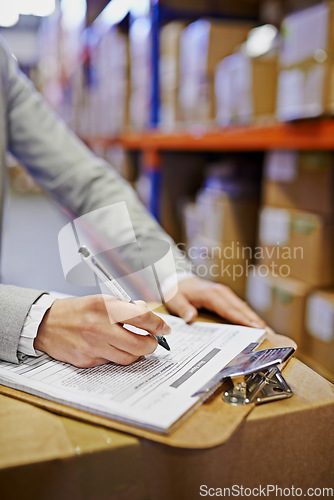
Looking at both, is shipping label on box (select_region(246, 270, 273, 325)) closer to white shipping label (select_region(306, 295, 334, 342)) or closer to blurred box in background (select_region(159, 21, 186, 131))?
white shipping label (select_region(306, 295, 334, 342))

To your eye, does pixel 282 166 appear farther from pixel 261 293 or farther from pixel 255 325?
pixel 255 325

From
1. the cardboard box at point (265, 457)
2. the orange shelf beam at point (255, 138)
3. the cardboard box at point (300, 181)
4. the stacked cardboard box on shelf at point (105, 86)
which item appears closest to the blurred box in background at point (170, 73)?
the orange shelf beam at point (255, 138)

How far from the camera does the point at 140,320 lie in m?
0.47

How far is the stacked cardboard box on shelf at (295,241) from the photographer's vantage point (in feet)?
4.68

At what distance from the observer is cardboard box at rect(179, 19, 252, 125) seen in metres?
1.94

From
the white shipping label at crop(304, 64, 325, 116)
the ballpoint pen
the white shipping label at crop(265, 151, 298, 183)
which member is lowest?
the ballpoint pen

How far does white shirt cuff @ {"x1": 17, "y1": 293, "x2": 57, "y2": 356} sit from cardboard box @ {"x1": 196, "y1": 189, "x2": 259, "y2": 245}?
144 centimetres

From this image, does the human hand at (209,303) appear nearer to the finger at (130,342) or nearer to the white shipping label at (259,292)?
the finger at (130,342)

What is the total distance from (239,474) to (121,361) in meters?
0.16

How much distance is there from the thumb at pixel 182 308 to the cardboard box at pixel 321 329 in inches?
31.2

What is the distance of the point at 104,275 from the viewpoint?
47 centimetres

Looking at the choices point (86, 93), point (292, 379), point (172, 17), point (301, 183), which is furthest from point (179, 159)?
point (292, 379)

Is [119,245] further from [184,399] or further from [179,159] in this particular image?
[179,159]

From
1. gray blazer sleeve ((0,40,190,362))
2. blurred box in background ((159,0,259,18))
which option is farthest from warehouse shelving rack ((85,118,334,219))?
blurred box in background ((159,0,259,18))
